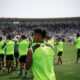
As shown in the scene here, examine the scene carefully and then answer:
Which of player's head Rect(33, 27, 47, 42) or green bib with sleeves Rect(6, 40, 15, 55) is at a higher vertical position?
player's head Rect(33, 27, 47, 42)

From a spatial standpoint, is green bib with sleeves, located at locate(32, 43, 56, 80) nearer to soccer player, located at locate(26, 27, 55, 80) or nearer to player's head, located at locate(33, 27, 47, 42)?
soccer player, located at locate(26, 27, 55, 80)

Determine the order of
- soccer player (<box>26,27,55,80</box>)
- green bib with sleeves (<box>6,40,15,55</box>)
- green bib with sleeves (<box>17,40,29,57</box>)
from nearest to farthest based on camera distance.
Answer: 1. soccer player (<box>26,27,55,80</box>)
2. green bib with sleeves (<box>17,40,29,57</box>)
3. green bib with sleeves (<box>6,40,15,55</box>)

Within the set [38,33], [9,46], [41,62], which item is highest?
[38,33]

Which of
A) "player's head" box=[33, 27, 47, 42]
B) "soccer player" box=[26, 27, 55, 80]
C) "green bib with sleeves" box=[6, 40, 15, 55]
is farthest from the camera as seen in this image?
"green bib with sleeves" box=[6, 40, 15, 55]

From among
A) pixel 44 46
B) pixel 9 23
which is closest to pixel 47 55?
pixel 44 46

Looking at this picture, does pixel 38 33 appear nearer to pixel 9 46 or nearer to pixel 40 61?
pixel 40 61

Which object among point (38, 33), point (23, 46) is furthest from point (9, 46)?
point (38, 33)

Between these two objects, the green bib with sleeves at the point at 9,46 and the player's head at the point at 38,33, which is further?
the green bib with sleeves at the point at 9,46

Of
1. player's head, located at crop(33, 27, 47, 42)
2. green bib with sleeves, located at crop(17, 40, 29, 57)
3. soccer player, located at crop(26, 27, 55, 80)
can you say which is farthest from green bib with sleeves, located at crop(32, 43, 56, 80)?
green bib with sleeves, located at crop(17, 40, 29, 57)

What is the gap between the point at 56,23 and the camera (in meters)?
53.5

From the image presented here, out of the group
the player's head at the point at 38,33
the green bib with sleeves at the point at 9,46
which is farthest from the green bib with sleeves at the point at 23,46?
the player's head at the point at 38,33

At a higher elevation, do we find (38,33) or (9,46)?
(38,33)

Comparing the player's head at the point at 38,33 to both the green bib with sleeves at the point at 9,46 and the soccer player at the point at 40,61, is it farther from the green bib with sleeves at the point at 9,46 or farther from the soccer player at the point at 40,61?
the green bib with sleeves at the point at 9,46

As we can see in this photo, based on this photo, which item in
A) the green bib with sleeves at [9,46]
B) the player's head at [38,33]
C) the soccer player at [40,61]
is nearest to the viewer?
the soccer player at [40,61]
